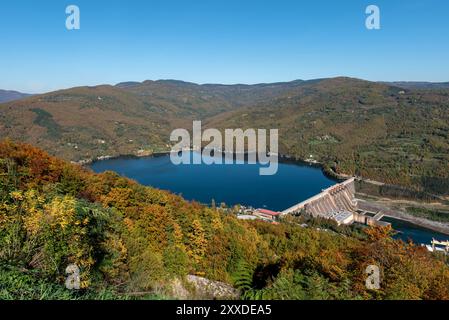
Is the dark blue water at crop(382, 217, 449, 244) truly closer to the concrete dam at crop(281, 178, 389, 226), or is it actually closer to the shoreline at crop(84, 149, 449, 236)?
the shoreline at crop(84, 149, 449, 236)

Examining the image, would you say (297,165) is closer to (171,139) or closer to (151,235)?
(171,139)

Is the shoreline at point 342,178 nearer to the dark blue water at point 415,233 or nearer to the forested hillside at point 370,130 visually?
the dark blue water at point 415,233

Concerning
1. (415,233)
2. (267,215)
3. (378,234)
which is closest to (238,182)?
(267,215)

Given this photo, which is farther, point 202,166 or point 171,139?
point 171,139

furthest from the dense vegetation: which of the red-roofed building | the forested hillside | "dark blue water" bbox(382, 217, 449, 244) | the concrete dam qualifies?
the forested hillside

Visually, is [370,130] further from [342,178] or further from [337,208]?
[337,208]

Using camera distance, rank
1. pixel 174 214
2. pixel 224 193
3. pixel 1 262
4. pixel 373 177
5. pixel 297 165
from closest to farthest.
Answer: pixel 1 262, pixel 174 214, pixel 224 193, pixel 373 177, pixel 297 165
